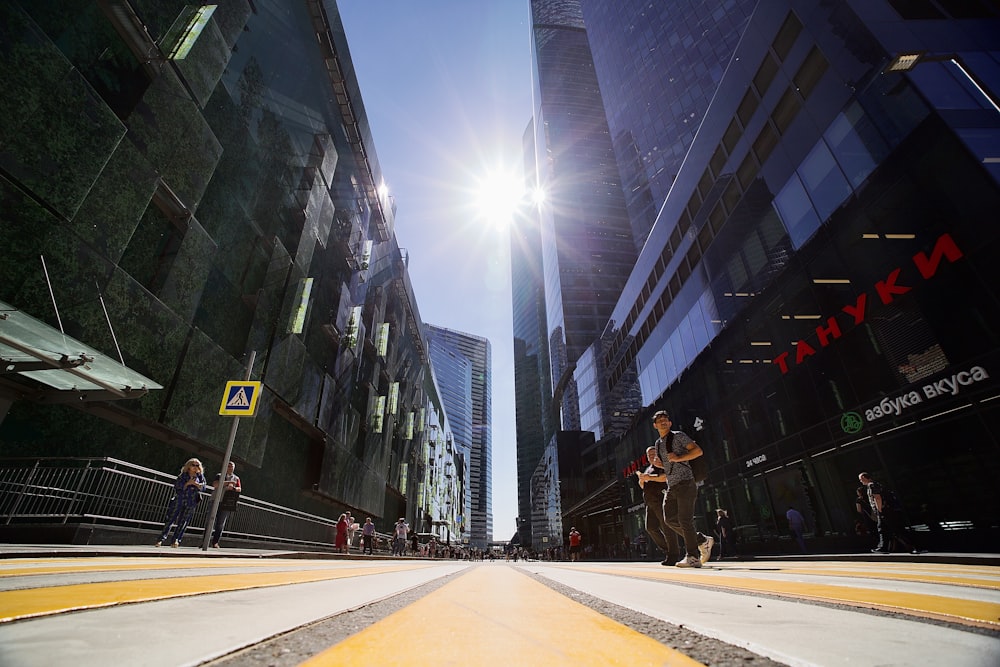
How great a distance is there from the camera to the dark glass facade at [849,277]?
28.0 feet

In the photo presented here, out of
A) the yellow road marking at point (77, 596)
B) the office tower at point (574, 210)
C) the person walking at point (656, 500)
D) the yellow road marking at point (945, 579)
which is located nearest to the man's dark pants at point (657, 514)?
the person walking at point (656, 500)

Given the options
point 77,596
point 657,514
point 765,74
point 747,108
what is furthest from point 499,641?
point 747,108

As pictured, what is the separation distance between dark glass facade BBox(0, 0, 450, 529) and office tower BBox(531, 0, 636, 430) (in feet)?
133

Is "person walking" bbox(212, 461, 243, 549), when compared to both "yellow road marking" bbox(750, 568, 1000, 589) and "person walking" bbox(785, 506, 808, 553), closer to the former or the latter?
"yellow road marking" bbox(750, 568, 1000, 589)

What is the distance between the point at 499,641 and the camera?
1.00m

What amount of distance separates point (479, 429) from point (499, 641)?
555 feet

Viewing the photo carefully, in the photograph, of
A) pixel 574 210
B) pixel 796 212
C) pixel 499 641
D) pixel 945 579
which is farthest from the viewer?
Result: pixel 574 210

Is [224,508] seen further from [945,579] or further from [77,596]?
[945,579]

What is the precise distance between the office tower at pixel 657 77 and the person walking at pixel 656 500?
1503 inches

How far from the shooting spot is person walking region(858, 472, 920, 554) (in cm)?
886

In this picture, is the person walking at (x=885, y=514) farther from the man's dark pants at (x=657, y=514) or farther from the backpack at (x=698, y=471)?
the backpack at (x=698, y=471)

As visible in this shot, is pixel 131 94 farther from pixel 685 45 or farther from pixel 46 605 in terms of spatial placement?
pixel 685 45

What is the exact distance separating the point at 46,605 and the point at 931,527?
1317 cm

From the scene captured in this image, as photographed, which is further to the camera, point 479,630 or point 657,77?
point 657,77
